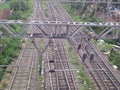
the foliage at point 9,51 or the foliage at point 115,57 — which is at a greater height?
the foliage at point 9,51

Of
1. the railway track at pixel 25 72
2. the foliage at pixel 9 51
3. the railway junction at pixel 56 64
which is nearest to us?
the railway junction at pixel 56 64

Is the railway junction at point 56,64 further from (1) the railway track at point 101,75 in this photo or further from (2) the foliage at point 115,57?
(2) the foliage at point 115,57

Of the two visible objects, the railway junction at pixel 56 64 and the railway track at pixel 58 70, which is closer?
the railway junction at pixel 56 64

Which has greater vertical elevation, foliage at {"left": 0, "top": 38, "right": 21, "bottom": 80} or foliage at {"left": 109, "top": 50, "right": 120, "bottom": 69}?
foliage at {"left": 0, "top": 38, "right": 21, "bottom": 80}

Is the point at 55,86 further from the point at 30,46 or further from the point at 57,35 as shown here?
the point at 30,46

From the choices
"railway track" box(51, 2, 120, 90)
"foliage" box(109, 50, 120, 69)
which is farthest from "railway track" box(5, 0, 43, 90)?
"foliage" box(109, 50, 120, 69)

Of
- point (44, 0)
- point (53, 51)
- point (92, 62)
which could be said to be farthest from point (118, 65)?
point (44, 0)

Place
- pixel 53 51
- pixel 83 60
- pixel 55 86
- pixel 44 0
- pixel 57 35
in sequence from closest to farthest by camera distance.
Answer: pixel 57 35, pixel 55 86, pixel 83 60, pixel 53 51, pixel 44 0

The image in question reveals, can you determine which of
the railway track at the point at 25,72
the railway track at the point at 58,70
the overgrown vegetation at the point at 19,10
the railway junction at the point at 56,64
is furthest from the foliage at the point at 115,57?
the overgrown vegetation at the point at 19,10

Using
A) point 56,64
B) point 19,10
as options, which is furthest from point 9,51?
point 19,10

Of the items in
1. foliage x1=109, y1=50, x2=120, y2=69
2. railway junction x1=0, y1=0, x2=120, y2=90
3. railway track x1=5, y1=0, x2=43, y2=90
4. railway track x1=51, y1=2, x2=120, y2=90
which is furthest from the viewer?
foliage x1=109, y1=50, x2=120, y2=69

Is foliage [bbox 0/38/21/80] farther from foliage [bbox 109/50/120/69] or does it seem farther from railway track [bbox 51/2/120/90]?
foliage [bbox 109/50/120/69]
